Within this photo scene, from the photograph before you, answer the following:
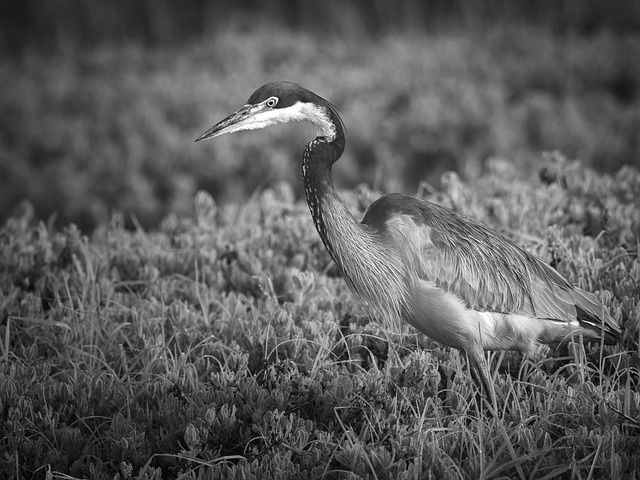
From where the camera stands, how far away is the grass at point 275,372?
3.67 meters

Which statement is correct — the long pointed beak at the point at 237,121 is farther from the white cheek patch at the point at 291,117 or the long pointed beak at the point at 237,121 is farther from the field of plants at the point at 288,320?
the field of plants at the point at 288,320

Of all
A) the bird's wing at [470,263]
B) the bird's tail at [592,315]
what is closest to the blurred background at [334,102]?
the bird's wing at [470,263]

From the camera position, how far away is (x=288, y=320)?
473cm

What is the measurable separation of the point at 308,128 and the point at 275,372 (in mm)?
7310

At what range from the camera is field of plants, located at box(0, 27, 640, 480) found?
374 centimetres

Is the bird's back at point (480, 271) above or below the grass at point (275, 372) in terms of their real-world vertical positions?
above

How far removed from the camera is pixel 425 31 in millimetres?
16000

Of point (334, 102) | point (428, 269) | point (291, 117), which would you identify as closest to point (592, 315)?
point (428, 269)

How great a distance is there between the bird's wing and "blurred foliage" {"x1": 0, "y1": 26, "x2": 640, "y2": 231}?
13.0 ft

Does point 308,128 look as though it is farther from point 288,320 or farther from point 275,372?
point 275,372

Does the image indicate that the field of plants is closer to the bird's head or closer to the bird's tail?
the bird's tail

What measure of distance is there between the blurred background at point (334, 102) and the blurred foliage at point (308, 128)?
3 cm

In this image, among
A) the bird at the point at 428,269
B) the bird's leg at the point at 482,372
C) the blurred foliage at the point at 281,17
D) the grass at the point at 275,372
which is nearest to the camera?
the grass at the point at 275,372

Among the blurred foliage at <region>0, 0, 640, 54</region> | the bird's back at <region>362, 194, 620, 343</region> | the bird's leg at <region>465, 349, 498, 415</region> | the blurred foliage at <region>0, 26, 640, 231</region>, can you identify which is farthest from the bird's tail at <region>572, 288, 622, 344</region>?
the blurred foliage at <region>0, 0, 640, 54</region>
